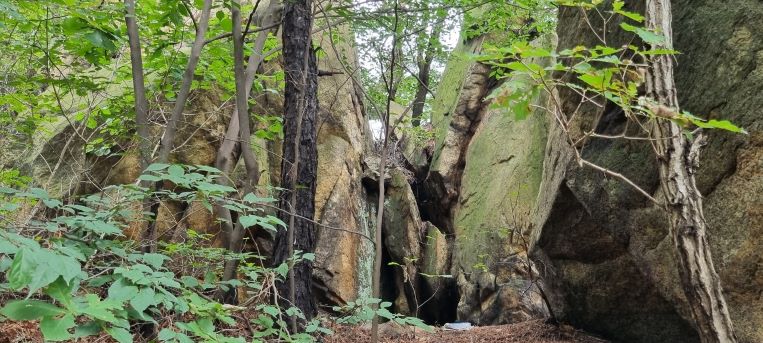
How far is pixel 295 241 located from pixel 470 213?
7.36 meters

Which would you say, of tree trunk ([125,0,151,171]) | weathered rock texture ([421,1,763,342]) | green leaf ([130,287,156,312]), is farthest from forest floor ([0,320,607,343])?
green leaf ([130,287,156,312])

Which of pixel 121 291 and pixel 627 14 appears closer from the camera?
pixel 121 291

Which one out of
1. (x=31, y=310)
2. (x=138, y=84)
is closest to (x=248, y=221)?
(x=31, y=310)

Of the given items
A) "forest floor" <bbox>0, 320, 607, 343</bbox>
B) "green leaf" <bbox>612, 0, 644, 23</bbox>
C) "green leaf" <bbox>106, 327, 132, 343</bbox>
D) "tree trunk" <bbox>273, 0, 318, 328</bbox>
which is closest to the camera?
"green leaf" <bbox>106, 327, 132, 343</bbox>

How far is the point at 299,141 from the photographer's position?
5.17 meters

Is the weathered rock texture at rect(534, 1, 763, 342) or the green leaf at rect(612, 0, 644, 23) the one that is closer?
the green leaf at rect(612, 0, 644, 23)

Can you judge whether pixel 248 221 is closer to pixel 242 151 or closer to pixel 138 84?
pixel 242 151

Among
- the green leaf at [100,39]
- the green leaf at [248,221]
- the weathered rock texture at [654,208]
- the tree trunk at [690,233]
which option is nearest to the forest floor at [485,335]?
the weathered rock texture at [654,208]

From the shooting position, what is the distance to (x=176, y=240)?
23.0 feet

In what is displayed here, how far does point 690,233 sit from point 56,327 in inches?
101

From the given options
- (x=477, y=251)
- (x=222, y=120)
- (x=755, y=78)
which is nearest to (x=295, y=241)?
(x=755, y=78)

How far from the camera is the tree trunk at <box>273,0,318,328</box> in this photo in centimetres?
A: 490

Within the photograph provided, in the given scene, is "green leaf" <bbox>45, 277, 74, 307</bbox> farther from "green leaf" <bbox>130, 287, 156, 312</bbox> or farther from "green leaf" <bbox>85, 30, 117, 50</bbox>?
"green leaf" <bbox>85, 30, 117, 50</bbox>

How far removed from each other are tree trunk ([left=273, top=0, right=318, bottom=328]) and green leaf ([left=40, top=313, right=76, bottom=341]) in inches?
129
